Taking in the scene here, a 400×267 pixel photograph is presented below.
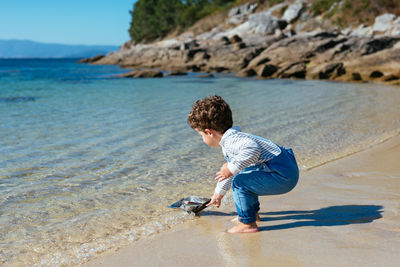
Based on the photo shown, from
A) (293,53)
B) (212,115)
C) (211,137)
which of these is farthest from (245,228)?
(293,53)

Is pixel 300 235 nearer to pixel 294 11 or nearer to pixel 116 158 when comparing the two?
pixel 116 158

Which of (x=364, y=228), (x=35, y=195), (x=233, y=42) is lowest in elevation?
(x=35, y=195)

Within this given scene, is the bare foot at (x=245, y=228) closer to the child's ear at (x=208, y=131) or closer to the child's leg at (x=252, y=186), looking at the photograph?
the child's leg at (x=252, y=186)

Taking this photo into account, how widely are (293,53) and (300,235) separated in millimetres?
27530

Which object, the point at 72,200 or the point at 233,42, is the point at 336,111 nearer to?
the point at 72,200

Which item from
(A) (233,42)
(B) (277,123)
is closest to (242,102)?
(B) (277,123)

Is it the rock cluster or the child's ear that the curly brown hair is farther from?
the rock cluster

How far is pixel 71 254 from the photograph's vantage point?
3.02m

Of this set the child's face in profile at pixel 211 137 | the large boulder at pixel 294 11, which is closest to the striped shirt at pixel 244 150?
the child's face in profile at pixel 211 137

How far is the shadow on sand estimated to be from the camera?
10.9 feet

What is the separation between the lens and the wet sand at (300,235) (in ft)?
8.74

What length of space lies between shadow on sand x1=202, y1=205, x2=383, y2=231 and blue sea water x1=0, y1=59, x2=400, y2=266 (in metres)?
0.87

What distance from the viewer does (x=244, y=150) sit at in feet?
9.92

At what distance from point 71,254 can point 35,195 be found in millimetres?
1728
